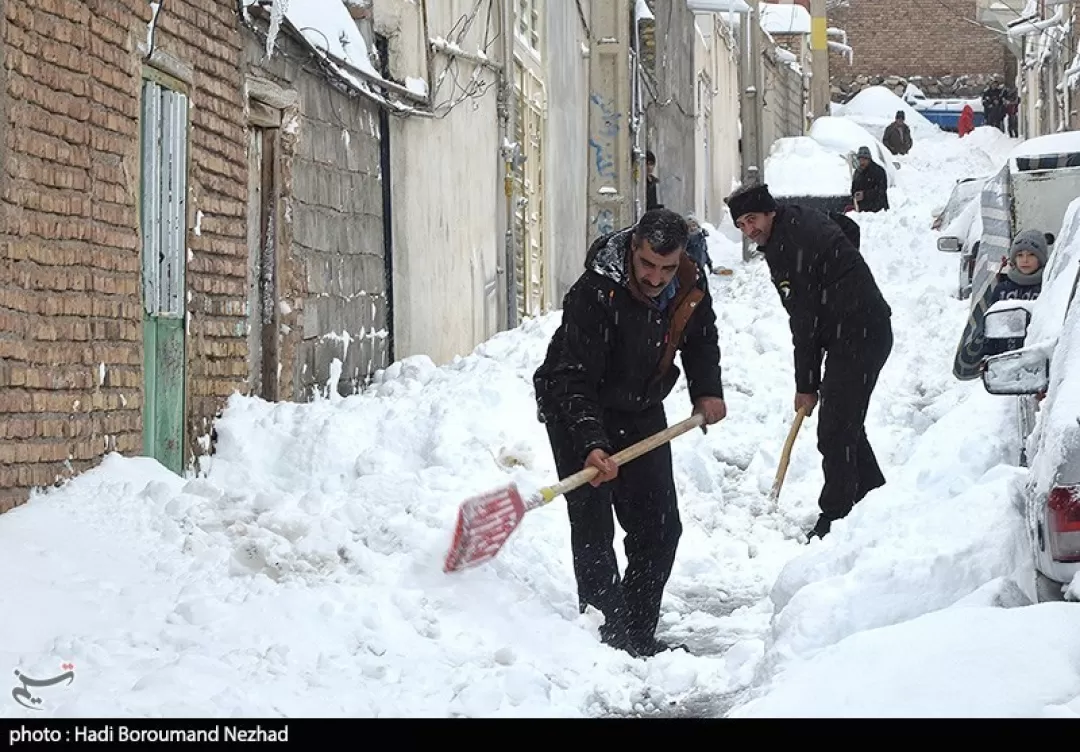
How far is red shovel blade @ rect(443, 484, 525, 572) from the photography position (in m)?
6.91

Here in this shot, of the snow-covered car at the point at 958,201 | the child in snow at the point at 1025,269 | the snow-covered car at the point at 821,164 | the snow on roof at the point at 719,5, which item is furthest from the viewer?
the snow-covered car at the point at 821,164

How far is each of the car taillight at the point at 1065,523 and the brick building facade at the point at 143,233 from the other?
3992mm

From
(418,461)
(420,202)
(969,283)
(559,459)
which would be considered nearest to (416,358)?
(420,202)

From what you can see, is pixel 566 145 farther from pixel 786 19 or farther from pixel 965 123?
pixel 965 123

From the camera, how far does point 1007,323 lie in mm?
6656

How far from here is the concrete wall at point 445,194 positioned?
1326cm

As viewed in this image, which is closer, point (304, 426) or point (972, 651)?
point (972, 651)

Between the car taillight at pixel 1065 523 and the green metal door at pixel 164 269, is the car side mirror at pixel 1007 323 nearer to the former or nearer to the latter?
the car taillight at pixel 1065 523

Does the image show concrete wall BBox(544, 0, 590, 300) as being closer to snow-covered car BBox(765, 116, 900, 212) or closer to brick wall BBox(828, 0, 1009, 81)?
snow-covered car BBox(765, 116, 900, 212)

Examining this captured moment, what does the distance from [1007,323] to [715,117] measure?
2957 centimetres

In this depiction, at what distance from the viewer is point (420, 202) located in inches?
545

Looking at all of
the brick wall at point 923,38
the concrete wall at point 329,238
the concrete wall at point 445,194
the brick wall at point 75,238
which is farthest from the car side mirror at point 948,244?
the brick wall at point 923,38

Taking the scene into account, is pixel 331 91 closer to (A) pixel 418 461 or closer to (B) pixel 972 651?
(A) pixel 418 461
